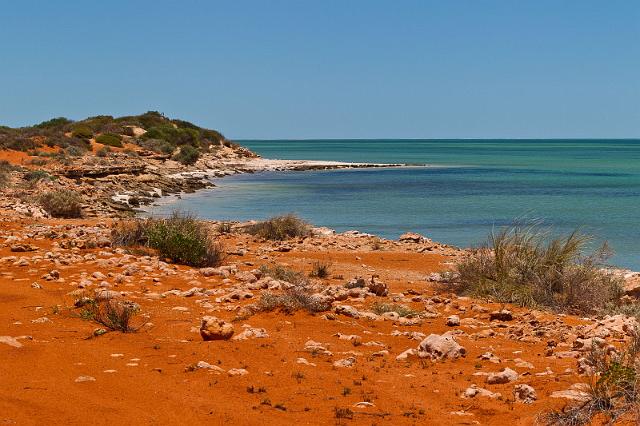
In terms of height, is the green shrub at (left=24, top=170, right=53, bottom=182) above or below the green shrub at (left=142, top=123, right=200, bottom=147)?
below

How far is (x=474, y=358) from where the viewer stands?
6.89m

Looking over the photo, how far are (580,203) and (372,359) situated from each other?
31989mm

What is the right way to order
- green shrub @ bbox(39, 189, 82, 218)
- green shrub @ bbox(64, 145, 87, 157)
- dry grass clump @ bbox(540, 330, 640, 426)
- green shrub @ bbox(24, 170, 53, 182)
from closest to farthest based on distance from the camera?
dry grass clump @ bbox(540, 330, 640, 426)
green shrub @ bbox(39, 189, 82, 218)
green shrub @ bbox(24, 170, 53, 182)
green shrub @ bbox(64, 145, 87, 157)

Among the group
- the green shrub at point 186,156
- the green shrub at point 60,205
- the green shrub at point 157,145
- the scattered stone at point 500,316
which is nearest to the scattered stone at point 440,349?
the scattered stone at point 500,316

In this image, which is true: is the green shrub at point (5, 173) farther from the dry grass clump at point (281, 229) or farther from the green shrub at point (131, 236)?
the green shrub at point (131, 236)

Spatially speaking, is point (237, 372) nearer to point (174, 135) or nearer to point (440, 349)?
point (440, 349)

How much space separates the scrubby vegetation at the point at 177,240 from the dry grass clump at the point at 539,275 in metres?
4.39

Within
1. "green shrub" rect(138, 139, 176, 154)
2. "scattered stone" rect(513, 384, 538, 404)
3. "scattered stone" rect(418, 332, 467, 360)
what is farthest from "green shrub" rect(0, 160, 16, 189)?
"green shrub" rect(138, 139, 176, 154)

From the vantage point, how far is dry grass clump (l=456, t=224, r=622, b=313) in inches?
394

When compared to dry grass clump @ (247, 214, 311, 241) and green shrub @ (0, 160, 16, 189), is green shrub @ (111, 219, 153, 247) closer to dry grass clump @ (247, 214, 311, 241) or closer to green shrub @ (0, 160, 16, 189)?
dry grass clump @ (247, 214, 311, 241)

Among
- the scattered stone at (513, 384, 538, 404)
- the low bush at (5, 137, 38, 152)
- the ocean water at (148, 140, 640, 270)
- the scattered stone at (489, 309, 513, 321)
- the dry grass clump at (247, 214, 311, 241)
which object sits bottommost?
the ocean water at (148, 140, 640, 270)

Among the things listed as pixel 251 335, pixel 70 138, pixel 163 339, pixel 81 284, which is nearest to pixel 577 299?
pixel 251 335

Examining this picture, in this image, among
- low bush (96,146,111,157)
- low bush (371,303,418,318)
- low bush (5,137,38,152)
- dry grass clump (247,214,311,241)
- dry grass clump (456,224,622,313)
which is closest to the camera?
low bush (371,303,418,318)

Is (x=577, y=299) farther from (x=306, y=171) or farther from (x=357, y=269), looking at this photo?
(x=306, y=171)
